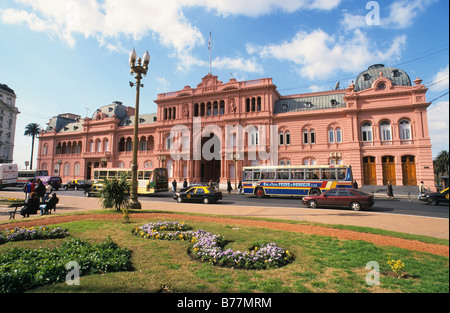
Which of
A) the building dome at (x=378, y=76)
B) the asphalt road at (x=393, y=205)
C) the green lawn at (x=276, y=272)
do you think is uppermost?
the building dome at (x=378, y=76)

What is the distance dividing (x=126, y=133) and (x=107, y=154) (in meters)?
5.72

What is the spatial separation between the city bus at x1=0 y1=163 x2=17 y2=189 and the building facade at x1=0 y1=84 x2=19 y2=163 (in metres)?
33.7

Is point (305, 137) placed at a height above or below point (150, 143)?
below

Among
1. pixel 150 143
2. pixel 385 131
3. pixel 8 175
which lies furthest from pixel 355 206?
pixel 8 175

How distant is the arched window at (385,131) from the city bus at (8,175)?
2131 inches

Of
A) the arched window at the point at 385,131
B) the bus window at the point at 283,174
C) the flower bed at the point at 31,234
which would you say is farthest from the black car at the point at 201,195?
the arched window at the point at 385,131

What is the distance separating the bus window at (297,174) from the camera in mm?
23666

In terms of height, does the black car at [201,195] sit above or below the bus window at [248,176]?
below

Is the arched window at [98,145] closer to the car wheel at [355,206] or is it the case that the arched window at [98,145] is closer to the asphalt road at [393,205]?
the asphalt road at [393,205]

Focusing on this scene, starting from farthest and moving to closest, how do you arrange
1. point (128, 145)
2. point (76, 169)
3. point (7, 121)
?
point (76, 169)
point (128, 145)
point (7, 121)

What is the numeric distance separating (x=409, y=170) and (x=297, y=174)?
55.2 ft

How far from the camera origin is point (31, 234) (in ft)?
25.9

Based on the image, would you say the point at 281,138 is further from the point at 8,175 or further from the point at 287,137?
the point at 8,175
